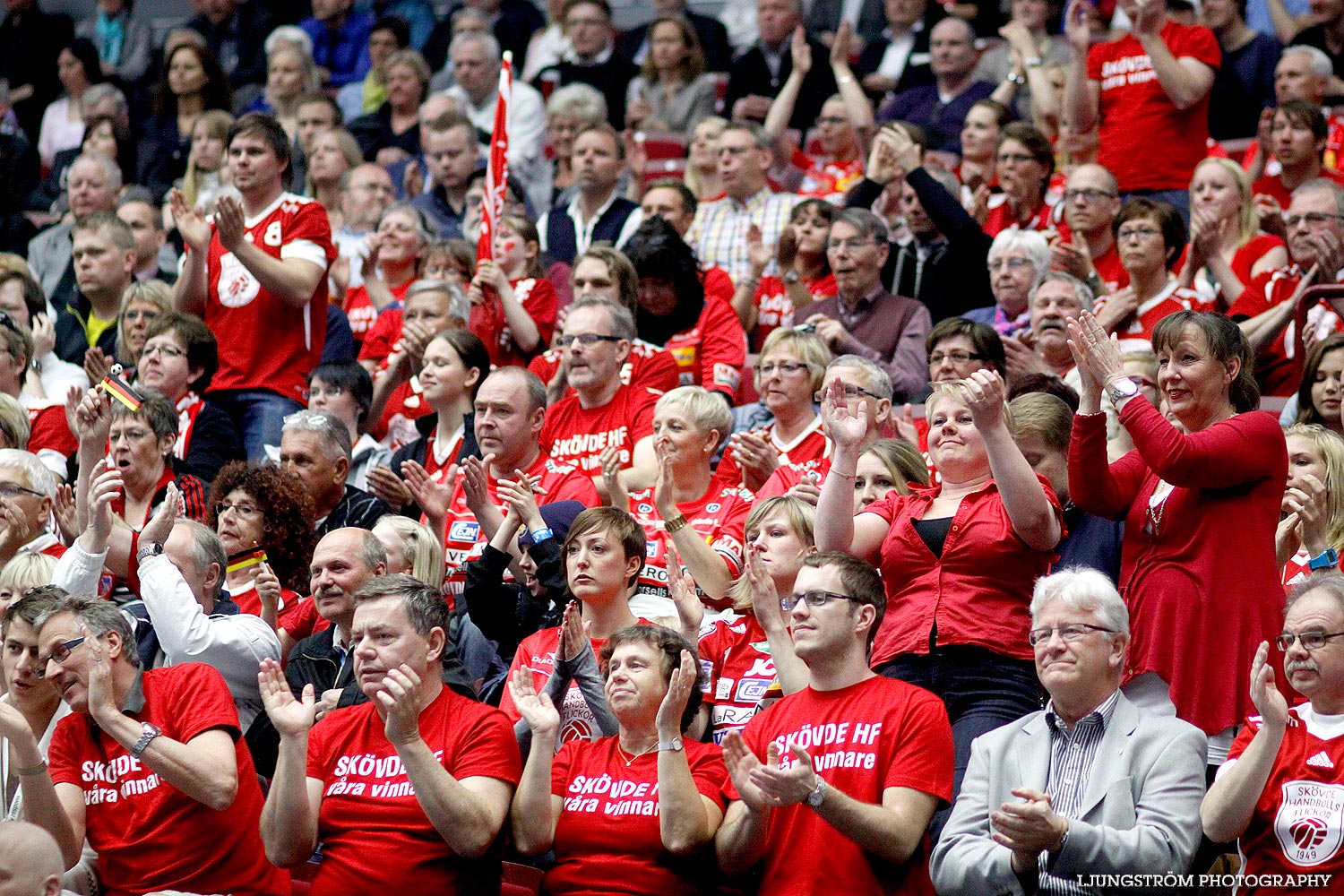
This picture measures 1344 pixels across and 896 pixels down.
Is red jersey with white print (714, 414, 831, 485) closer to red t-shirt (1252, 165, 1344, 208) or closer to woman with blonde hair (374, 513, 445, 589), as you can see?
woman with blonde hair (374, 513, 445, 589)

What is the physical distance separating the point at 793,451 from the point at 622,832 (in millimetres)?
1982

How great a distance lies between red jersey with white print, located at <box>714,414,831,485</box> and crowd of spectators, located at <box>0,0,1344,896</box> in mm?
35

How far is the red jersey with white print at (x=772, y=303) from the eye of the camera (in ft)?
25.7

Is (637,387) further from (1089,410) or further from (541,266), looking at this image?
(1089,410)

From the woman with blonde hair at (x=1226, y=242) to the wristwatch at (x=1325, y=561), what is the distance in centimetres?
226

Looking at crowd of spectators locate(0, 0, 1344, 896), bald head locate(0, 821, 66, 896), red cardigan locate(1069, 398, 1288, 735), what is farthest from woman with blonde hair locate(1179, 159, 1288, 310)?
bald head locate(0, 821, 66, 896)

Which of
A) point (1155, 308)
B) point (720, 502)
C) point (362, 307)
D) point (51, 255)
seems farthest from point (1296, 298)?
point (51, 255)

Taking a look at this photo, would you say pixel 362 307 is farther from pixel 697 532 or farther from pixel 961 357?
pixel 961 357

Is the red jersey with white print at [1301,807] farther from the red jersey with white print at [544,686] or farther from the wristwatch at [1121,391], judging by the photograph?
the red jersey with white print at [544,686]

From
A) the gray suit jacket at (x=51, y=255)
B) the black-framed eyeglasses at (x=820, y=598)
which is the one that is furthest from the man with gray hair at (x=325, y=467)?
the gray suit jacket at (x=51, y=255)

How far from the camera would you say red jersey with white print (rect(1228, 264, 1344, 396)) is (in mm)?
6297

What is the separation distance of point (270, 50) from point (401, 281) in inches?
135

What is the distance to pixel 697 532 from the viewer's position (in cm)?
545

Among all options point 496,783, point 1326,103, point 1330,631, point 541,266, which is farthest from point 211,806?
point 1326,103
